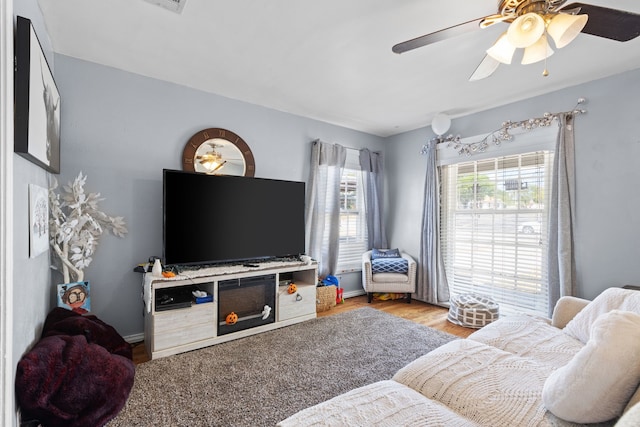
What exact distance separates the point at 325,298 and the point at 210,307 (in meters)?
1.47

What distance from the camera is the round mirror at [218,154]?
3029 millimetres

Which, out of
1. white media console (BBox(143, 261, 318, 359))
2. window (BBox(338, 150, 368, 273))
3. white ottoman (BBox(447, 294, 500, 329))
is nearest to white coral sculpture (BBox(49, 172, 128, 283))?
white media console (BBox(143, 261, 318, 359))

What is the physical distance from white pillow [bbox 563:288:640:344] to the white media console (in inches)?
88.9

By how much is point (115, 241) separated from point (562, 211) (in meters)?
4.20

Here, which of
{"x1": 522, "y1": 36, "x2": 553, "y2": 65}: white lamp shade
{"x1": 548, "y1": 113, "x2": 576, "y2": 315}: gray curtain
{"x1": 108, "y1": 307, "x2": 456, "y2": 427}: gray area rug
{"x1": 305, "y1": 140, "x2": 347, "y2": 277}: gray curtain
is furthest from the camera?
{"x1": 305, "y1": 140, "x2": 347, "y2": 277}: gray curtain

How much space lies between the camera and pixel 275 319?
310 cm

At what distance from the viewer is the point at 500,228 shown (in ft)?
11.5

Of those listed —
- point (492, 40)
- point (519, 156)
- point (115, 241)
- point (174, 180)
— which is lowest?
point (115, 241)

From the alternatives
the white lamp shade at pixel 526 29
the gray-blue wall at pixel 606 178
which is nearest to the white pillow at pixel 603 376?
the white lamp shade at pixel 526 29

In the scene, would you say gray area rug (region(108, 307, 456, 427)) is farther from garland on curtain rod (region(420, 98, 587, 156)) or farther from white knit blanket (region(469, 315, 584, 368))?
garland on curtain rod (region(420, 98, 587, 156))

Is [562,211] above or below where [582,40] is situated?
below

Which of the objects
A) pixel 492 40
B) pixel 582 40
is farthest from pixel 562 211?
pixel 492 40

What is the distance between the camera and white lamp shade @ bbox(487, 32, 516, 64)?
5.24 ft

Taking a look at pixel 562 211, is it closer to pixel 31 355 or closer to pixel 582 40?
pixel 582 40
